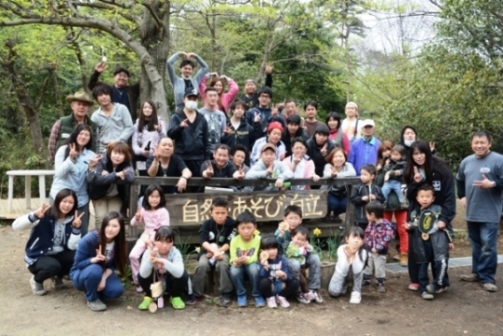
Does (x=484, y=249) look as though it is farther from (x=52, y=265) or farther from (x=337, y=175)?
(x=52, y=265)

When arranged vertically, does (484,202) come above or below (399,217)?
above

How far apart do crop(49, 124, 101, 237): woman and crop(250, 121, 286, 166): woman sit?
2133mm

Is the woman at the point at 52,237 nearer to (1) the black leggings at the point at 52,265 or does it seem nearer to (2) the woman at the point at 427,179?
(1) the black leggings at the point at 52,265

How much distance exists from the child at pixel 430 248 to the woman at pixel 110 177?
335cm

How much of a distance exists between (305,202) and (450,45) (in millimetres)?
4907

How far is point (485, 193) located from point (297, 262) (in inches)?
100

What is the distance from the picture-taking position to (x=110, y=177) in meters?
5.37

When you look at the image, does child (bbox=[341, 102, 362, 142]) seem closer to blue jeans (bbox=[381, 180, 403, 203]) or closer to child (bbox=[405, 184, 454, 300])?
blue jeans (bbox=[381, 180, 403, 203])

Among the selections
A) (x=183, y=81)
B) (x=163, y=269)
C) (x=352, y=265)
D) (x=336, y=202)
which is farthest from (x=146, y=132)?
(x=352, y=265)

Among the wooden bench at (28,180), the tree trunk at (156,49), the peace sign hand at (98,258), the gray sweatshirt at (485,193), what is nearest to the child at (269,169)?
the peace sign hand at (98,258)

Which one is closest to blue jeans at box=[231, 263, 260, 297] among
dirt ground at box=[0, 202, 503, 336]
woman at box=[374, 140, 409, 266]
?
dirt ground at box=[0, 202, 503, 336]

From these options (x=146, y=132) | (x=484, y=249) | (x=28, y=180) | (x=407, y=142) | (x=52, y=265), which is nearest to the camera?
(x=52, y=265)

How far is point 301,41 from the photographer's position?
61.7 ft

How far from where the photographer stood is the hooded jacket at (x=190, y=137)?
6172 mm
